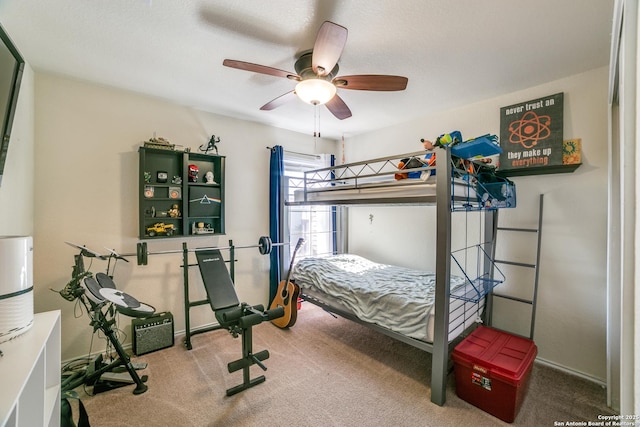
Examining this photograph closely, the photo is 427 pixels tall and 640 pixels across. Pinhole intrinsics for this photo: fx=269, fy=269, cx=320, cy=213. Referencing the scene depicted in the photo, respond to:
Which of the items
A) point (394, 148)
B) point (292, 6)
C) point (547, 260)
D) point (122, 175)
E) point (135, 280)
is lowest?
point (135, 280)

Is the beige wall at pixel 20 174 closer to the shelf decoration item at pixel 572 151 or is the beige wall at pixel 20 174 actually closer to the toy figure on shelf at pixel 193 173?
the toy figure on shelf at pixel 193 173

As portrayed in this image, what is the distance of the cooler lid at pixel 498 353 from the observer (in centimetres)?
185

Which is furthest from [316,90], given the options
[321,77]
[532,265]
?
[532,265]

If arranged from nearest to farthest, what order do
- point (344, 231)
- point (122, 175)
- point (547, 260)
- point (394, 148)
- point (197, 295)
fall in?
point (547, 260), point (122, 175), point (197, 295), point (394, 148), point (344, 231)

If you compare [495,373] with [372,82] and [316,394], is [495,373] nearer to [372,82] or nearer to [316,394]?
[316,394]

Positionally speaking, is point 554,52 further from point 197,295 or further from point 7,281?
point 197,295

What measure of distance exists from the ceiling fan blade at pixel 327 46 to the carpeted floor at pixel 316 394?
92.3 inches

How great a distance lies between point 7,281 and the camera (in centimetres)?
109

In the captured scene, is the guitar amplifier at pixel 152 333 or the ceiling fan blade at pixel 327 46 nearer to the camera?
the ceiling fan blade at pixel 327 46

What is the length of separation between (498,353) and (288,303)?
6.90ft

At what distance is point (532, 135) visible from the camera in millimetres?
2590

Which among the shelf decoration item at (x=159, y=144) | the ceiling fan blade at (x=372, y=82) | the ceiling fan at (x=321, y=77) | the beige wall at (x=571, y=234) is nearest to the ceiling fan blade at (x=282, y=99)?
the ceiling fan at (x=321, y=77)

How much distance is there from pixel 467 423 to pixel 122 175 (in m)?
3.64

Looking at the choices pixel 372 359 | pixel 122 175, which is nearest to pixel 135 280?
pixel 122 175
